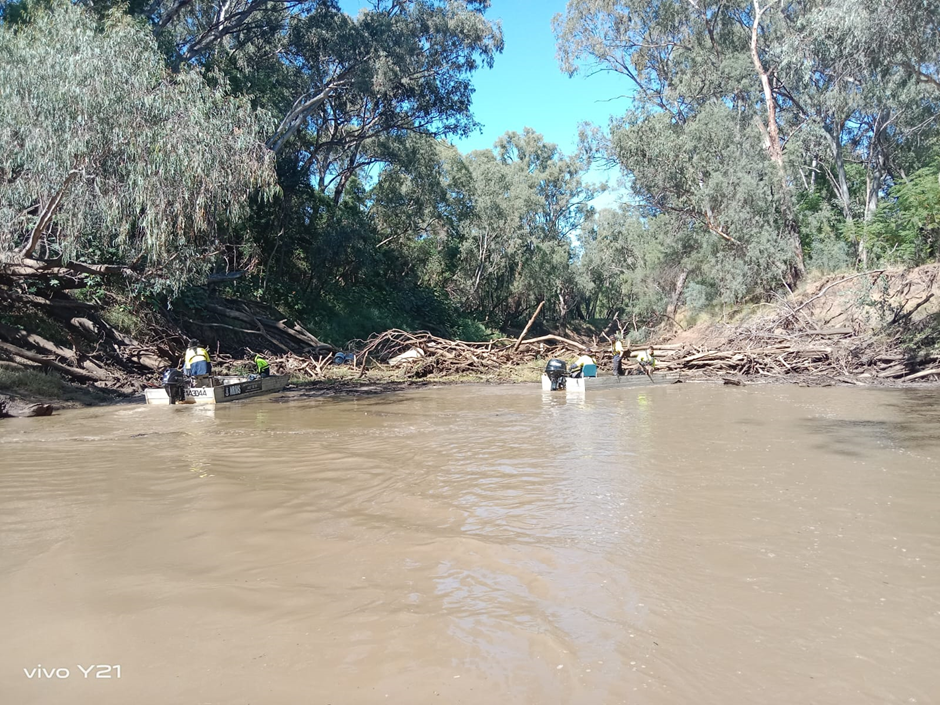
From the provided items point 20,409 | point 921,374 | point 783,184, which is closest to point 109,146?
point 20,409

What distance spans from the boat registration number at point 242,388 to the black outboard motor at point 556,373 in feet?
23.9

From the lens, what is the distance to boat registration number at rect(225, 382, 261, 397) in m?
14.4

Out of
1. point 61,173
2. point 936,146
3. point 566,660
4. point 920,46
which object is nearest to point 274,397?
point 61,173

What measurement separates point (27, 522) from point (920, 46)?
765 inches

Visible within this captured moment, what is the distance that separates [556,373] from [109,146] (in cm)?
1093

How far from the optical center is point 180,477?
23.1 ft

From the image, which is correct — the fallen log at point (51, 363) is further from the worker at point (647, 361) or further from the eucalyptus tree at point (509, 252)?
the eucalyptus tree at point (509, 252)

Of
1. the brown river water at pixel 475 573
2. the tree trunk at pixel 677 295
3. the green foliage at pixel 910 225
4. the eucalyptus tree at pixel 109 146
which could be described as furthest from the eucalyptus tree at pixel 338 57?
the brown river water at pixel 475 573

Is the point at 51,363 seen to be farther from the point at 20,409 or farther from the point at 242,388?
the point at 242,388

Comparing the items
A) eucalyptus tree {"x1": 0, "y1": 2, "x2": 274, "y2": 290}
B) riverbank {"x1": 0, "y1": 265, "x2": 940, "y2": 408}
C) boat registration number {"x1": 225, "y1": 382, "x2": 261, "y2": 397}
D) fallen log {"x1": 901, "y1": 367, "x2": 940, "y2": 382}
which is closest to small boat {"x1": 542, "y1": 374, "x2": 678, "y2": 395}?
riverbank {"x1": 0, "y1": 265, "x2": 940, "y2": 408}

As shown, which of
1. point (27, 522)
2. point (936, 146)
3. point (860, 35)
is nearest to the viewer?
point (27, 522)

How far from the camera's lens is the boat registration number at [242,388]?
569 inches

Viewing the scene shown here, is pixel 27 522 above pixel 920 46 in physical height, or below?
below

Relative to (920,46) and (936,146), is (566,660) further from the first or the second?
(936,146)
